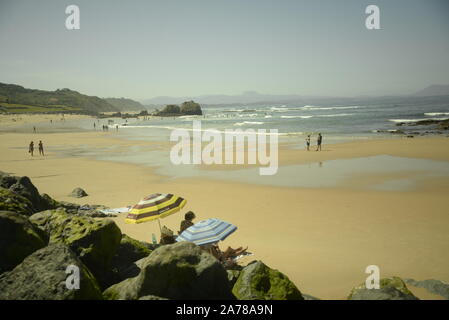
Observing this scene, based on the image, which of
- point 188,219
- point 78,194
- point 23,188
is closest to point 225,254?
point 188,219

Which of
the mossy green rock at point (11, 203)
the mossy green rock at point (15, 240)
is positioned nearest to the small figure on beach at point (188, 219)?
the mossy green rock at point (15, 240)

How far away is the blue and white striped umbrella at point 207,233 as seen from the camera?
6832mm

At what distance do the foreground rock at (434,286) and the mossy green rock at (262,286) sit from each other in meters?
3.32

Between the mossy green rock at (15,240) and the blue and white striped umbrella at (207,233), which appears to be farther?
the blue and white striped umbrella at (207,233)

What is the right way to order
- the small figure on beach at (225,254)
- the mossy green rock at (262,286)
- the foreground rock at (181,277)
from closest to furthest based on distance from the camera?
the foreground rock at (181,277)
the mossy green rock at (262,286)
the small figure on beach at (225,254)

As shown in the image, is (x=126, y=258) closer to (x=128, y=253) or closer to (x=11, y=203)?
(x=128, y=253)

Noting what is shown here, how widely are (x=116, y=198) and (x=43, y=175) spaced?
905cm

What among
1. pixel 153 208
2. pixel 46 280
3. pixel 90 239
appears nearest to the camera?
pixel 46 280

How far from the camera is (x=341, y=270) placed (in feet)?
25.8

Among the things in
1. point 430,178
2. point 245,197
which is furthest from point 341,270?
point 430,178

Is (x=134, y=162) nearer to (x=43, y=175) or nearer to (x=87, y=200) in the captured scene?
(x=43, y=175)

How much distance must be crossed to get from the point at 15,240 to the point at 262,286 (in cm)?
406

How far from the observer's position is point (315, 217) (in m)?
11.9

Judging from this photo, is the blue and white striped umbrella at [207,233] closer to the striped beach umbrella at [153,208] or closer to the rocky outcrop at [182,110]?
the striped beach umbrella at [153,208]
